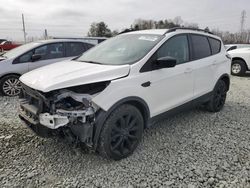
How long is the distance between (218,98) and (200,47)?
4.30 feet

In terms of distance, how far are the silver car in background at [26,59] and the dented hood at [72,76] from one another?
333cm

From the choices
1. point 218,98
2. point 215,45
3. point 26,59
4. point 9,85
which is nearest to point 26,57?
point 26,59

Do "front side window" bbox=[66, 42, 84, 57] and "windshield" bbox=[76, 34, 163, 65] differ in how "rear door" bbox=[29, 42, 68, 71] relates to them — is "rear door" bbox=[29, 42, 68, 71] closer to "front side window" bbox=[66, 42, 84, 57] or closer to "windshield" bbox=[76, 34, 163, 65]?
"front side window" bbox=[66, 42, 84, 57]

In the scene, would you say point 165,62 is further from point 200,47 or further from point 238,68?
point 238,68

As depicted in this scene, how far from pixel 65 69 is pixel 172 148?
6.32 ft

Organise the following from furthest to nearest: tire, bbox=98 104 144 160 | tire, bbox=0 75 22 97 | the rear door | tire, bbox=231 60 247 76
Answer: tire, bbox=231 60 247 76
the rear door
tire, bbox=0 75 22 97
tire, bbox=98 104 144 160

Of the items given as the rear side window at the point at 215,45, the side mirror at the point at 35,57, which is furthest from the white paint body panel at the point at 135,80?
the side mirror at the point at 35,57

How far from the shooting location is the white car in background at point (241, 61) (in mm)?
10020

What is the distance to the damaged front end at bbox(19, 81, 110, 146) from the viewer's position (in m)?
2.71

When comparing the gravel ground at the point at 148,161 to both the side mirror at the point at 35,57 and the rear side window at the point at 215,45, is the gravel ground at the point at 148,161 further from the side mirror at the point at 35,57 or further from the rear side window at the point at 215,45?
the side mirror at the point at 35,57

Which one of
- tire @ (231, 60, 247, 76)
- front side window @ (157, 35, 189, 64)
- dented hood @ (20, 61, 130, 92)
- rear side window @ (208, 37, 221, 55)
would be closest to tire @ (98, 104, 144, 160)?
dented hood @ (20, 61, 130, 92)

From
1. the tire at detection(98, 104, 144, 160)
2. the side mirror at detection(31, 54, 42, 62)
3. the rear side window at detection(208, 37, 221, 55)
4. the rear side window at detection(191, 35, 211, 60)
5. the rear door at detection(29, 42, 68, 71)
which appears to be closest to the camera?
the tire at detection(98, 104, 144, 160)

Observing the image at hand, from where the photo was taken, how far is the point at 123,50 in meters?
3.70

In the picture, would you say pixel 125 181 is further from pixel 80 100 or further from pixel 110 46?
pixel 110 46
